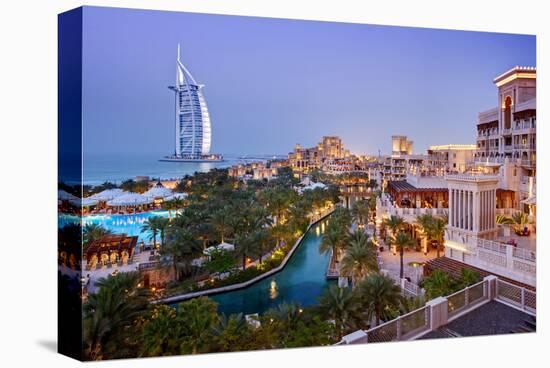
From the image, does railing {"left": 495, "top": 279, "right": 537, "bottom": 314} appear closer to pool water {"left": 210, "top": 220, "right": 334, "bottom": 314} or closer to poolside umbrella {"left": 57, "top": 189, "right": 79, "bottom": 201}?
pool water {"left": 210, "top": 220, "right": 334, "bottom": 314}

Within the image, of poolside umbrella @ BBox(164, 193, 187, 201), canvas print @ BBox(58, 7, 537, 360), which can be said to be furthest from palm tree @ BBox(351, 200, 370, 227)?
poolside umbrella @ BBox(164, 193, 187, 201)

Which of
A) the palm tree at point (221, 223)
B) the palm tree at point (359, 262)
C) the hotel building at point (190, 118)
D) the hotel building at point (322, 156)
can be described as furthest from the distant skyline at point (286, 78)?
the palm tree at point (221, 223)

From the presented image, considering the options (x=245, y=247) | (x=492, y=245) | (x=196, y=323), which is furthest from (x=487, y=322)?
(x=245, y=247)

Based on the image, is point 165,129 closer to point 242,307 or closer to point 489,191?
point 242,307

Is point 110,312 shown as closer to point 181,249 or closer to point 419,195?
point 181,249

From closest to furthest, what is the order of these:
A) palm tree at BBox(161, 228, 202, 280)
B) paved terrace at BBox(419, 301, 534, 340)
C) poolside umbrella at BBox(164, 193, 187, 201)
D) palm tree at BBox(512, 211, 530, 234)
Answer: paved terrace at BBox(419, 301, 534, 340) < palm tree at BBox(512, 211, 530, 234) < palm tree at BBox(161, 228, 202, 280) < poolside umbrella at BBox(164, 193, 187, 201)

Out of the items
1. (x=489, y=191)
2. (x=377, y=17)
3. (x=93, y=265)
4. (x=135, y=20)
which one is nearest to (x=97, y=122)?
(x=135, y=20)
